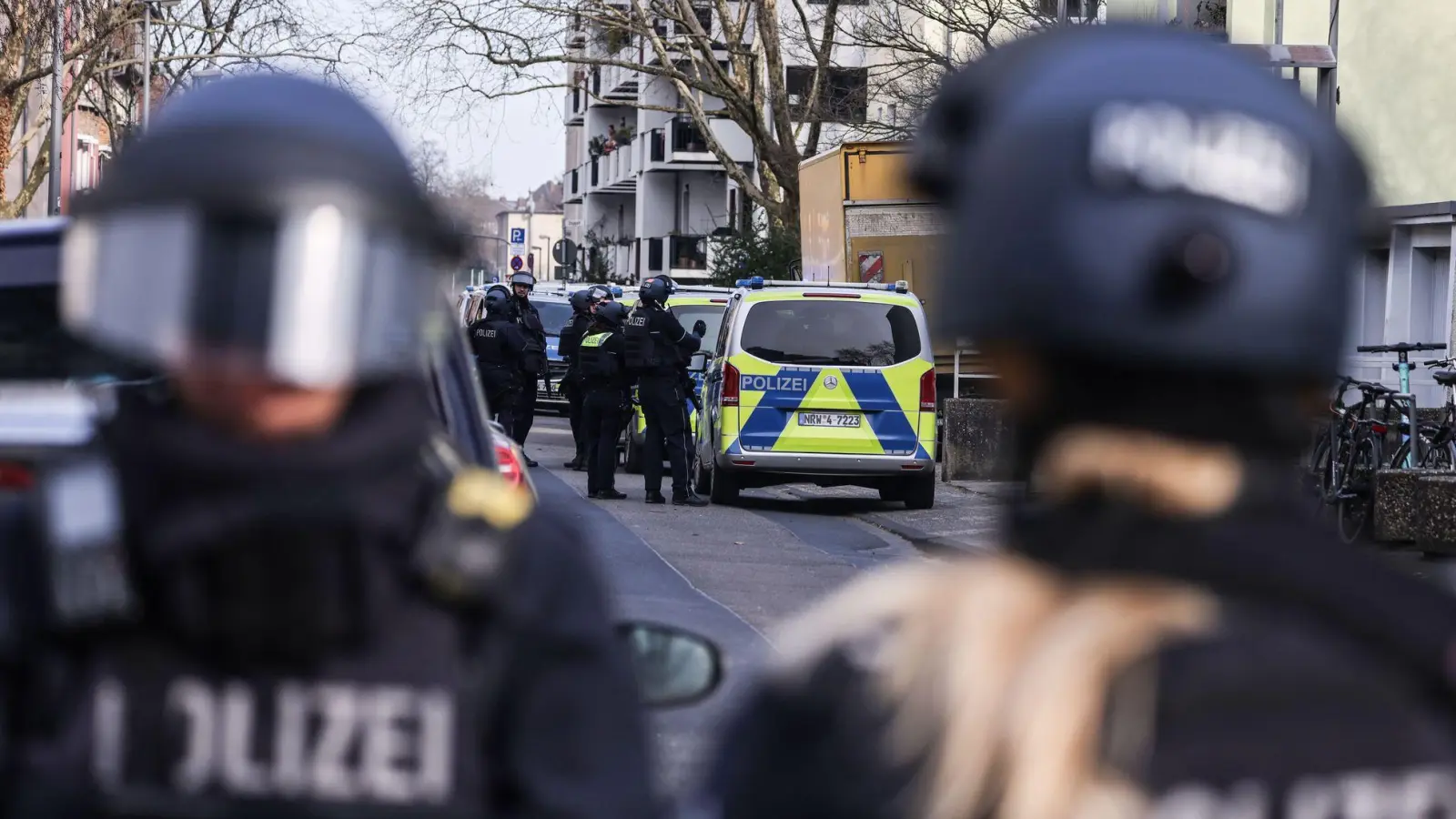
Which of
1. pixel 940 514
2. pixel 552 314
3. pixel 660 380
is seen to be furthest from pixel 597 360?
pixel 552 314

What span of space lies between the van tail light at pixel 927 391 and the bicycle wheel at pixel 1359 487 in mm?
3672

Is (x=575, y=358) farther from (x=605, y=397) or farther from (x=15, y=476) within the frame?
(x=15, y=476)

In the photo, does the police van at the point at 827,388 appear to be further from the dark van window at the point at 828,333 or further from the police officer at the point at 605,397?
the police officer at the point at 605,397

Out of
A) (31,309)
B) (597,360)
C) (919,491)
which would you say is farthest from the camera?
(597,360)

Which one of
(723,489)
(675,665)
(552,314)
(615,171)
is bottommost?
(723,489)

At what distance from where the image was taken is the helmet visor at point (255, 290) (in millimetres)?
1949

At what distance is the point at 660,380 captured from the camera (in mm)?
17797

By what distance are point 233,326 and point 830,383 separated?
15.2 m

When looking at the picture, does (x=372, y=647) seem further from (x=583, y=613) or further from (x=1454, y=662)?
(x=1454, y=662)

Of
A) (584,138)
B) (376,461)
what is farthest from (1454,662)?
(584,138)

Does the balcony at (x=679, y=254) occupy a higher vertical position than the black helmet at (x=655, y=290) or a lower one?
lower

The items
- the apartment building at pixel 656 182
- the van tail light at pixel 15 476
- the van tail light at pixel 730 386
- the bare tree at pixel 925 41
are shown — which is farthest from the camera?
the apartment building at pixel 656 182

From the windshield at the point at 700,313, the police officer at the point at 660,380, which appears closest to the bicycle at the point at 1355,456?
the police officer at the point at 660,380

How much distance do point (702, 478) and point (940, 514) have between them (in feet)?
7.39
